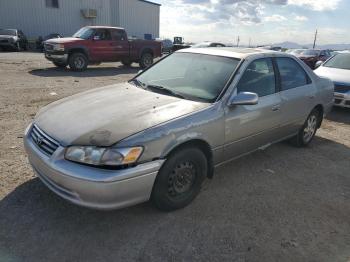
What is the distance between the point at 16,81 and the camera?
421 inches

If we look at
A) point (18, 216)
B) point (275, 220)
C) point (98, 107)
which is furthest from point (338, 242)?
point (18, 216)

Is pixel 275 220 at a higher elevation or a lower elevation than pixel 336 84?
lower

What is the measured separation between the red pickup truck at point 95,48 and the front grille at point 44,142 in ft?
36.4

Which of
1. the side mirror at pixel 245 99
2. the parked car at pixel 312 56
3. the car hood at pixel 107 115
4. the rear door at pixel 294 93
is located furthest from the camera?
the parked car at pixel 312 56

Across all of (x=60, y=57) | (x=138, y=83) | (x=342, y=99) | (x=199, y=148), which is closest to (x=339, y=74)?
(x=342, y=99)

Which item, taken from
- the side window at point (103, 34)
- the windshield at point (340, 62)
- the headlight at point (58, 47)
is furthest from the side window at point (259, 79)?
the side window at point (103, 34)

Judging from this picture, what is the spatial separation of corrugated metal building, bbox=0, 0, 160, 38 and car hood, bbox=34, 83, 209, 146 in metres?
30.4

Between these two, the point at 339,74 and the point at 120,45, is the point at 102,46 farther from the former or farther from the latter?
the point at 339,74

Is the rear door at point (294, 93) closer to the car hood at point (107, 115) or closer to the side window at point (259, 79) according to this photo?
the side window at point (259, 79)

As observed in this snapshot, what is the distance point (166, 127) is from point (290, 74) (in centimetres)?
263

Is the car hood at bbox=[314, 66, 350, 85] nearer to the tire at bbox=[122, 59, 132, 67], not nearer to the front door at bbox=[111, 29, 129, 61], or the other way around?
the front door at bbox=[111, 29, 129, 61]

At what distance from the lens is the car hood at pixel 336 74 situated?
8203 mm

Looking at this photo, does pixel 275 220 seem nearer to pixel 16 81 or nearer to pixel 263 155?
pixel 263 155

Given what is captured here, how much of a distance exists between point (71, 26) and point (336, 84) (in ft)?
98.1
